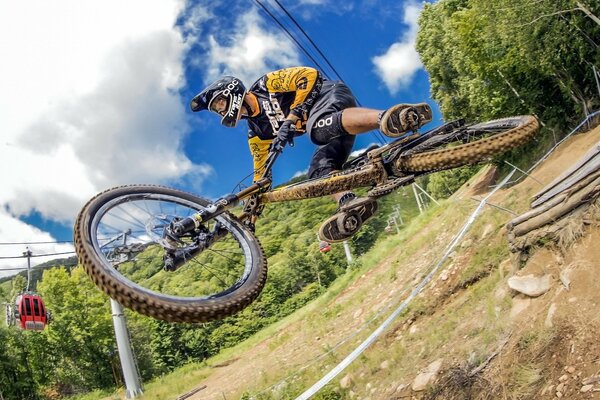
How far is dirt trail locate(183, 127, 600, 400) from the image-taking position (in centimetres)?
589

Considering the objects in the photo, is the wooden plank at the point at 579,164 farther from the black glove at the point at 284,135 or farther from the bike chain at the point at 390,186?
the black glove at the point at 284,135

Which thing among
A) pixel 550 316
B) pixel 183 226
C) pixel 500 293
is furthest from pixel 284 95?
pixel 500 293

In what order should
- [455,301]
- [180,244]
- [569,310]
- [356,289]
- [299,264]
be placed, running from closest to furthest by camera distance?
[180,244] → [569,310] → [455,301] → [356,289] → [299,264]

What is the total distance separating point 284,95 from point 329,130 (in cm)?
71

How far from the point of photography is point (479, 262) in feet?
38.9

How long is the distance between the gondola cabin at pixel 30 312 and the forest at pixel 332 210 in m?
2.90

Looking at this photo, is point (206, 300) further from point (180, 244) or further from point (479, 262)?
point (479, 262)

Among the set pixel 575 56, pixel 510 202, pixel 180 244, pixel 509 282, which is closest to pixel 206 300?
pixel 180 244

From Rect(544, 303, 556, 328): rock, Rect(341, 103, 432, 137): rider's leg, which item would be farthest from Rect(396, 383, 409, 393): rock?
Rect(341, 103, 432, 137): rider's leg

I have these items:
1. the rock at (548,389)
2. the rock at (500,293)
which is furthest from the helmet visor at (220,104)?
the rock at (500,293)

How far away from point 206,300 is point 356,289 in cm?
1990

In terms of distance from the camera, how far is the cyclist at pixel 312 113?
469 cm

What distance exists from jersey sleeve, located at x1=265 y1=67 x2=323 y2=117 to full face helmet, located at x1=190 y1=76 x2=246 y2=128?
1.21 feet

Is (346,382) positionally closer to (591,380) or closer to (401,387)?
(401,387)
